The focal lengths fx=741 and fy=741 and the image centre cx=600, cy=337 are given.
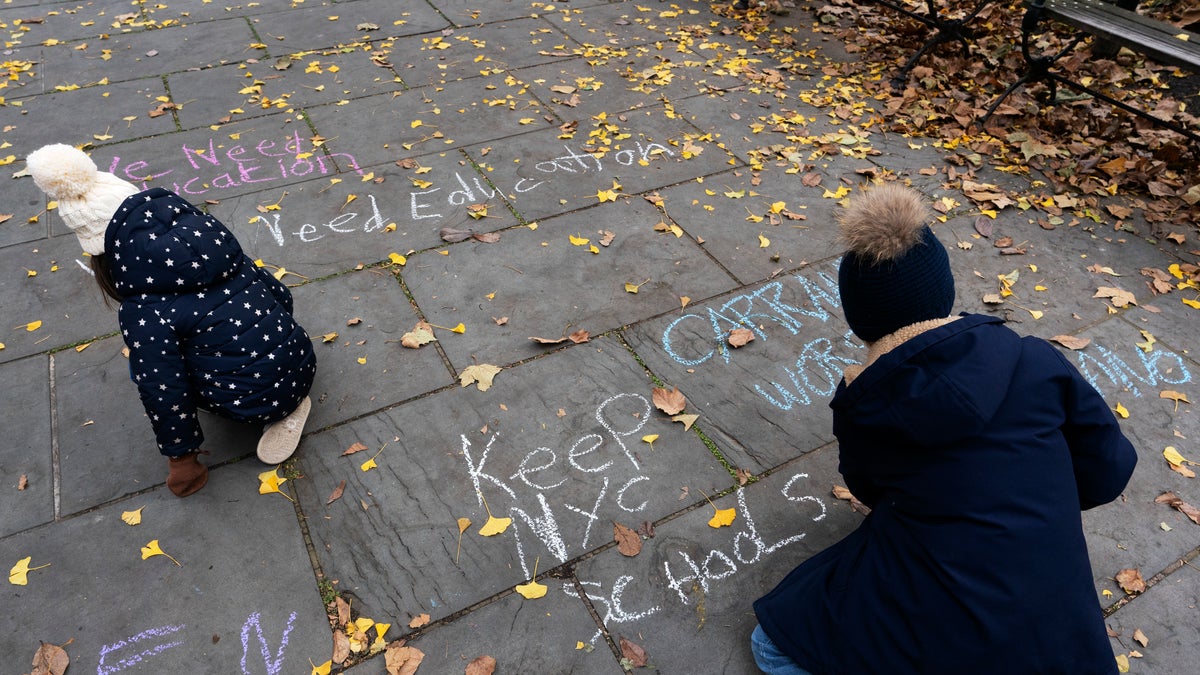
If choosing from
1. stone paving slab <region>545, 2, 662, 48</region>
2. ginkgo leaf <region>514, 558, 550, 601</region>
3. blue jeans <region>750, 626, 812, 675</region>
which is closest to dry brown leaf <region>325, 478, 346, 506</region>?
ginkgo leaf <region>514, 558, 550, 601</region>

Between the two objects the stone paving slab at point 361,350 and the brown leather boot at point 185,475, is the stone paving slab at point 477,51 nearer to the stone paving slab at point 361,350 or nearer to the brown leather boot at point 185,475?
the stone paving slab at point 361,350

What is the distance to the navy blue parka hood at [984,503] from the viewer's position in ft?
5.44

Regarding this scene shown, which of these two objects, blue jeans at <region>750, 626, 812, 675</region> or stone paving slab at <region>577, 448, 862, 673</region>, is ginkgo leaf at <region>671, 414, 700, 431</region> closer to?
stone paving slab at <region>577, 448, 862, 673</region>

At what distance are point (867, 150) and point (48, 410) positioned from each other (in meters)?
4.61

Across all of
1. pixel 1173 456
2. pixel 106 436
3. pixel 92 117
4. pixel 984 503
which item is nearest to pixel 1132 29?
pixel 1173 456

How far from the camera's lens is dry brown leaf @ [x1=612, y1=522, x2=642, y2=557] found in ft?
8.18

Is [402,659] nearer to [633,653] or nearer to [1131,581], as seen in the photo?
[633,653]

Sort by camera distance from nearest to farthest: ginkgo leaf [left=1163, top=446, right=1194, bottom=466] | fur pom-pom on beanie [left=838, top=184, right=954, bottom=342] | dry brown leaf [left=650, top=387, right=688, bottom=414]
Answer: fur pom-pom on beanie [left=838, top=184, right=954, bottom=342] < ginkgo leaf [left=1163, top=446, right=1194, bottom=466] < dry brown leaf [left=650, top=387, right=688, bottom=414]

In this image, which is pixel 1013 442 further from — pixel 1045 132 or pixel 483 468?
pixel 1045 132

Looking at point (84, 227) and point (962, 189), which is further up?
point (84, 227)

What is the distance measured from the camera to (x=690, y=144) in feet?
15.8

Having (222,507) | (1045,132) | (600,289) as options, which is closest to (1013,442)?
(600,289)

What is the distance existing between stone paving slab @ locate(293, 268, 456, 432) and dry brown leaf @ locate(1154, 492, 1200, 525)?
2.74 m

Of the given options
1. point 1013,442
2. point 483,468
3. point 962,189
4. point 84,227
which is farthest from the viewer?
point 962,189
